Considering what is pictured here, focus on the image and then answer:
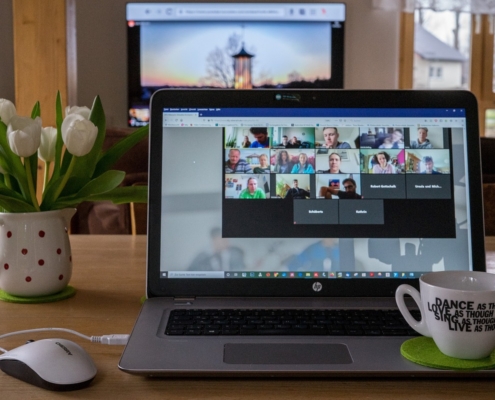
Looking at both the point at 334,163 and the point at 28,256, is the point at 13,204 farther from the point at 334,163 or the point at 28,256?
→ the point at 334,163

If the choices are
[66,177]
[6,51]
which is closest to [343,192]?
[66,177]

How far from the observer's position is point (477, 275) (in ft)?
1.96

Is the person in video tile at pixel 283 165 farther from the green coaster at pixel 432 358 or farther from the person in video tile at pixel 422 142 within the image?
the green coaster at pixel 432 358

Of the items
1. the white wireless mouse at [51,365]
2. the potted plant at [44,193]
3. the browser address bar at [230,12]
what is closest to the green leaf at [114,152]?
the potted plant at [44,193]

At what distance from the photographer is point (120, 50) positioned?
4645mm

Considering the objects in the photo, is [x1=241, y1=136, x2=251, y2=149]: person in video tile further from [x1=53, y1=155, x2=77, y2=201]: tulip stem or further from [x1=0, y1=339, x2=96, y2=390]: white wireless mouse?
[x1=0, y1=339, x2=96, y2=390]: white wireless mouse

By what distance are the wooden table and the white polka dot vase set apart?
3 cm

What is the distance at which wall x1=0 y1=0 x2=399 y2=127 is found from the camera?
181 inches

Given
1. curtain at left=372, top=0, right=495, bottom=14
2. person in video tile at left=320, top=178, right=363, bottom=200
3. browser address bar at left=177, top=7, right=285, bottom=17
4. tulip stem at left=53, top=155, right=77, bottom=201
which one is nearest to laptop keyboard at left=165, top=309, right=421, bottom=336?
person in video tile at left=320, top=178, right=363, bottom=200

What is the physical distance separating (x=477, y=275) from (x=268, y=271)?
0.26 meters

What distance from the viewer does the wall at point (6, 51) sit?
4215mm

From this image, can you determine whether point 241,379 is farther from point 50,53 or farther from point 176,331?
point 50,53

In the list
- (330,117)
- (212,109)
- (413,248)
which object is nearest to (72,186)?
(212,109)

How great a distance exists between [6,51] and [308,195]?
4.07 m
